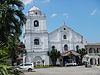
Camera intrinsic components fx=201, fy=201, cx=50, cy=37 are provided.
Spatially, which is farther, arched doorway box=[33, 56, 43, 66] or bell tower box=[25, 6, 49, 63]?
bell tower box=[25, 6, 49, 63]

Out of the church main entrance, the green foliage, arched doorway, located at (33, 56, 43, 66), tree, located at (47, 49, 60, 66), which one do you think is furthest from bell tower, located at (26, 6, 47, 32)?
the green foliage

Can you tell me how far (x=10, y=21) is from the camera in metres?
15.6

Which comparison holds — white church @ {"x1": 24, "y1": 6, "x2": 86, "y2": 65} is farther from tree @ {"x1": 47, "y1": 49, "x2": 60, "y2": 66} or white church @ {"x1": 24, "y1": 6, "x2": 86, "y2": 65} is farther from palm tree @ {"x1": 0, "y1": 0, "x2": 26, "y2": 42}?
palm tree @ {"x1": 0, "y1": 0, "x2": 26, "y2": 42}

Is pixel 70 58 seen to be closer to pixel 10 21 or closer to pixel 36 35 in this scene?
pixel 36 35

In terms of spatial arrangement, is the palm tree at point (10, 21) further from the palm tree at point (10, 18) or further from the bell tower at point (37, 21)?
the bell tower at point (37, 21)

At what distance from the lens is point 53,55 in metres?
45.8

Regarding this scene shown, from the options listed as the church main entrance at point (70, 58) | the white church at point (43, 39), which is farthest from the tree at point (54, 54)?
the church main entrance at point (70, 58)

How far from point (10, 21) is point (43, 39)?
32269 mm

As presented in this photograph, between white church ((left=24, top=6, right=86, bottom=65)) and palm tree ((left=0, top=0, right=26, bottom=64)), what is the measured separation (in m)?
30.0

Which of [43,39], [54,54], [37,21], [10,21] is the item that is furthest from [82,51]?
[10,21]

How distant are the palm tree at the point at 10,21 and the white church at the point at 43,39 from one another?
98.5 ft

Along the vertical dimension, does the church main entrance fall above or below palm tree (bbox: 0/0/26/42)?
below

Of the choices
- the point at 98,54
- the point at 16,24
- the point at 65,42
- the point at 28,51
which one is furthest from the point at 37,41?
the point at 16,24

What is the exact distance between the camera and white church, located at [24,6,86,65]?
47.1m
